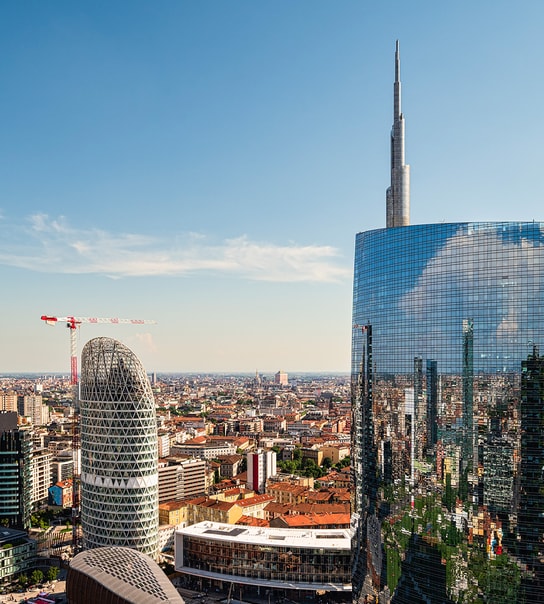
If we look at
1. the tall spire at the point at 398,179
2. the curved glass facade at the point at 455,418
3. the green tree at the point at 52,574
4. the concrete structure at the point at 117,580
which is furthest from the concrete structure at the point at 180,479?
the tall spire at the point at 398,179

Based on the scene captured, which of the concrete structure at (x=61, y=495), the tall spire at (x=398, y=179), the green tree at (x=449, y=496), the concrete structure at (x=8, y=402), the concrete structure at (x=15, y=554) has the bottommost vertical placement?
the concrete structure at (x=61, y=495)

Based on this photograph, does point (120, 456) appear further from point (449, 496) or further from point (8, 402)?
point (8, 402)

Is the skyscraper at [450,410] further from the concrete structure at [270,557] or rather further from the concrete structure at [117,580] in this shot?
the concrete structure at [117,580]

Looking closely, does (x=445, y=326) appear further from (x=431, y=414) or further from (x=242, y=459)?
(x=242, y=459)

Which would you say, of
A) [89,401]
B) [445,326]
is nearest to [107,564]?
[89,401]

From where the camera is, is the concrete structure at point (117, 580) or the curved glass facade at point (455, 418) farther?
the curved glass facade at point (455, 418)

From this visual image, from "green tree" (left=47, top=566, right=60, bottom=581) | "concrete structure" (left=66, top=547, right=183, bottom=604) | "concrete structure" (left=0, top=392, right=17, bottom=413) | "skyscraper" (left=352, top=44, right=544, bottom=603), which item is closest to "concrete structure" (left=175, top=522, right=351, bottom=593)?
"skyscraper" (left=352, top=44, right=544, bottom=603)
